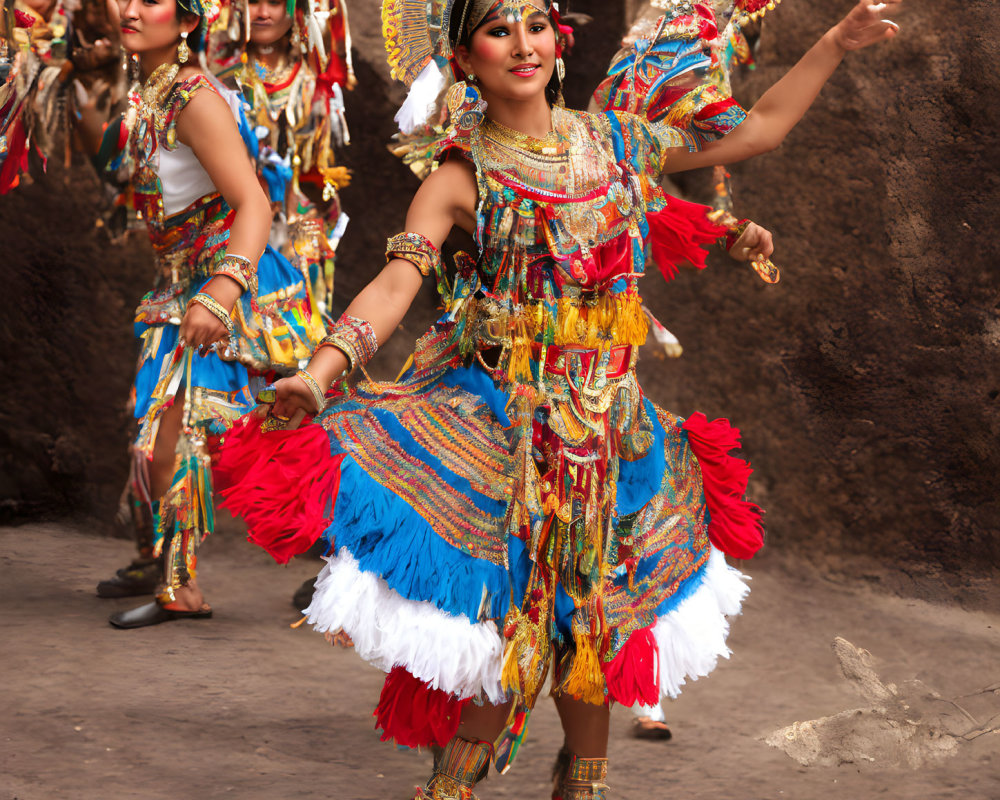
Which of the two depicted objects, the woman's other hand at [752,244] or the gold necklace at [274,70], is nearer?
the woman's other hand at [752,244]

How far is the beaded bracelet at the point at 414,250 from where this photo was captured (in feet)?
8.77

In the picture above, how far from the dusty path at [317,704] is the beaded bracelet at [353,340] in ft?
4.42

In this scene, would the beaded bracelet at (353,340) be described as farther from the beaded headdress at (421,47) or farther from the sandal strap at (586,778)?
the sandal strap at (586,778)

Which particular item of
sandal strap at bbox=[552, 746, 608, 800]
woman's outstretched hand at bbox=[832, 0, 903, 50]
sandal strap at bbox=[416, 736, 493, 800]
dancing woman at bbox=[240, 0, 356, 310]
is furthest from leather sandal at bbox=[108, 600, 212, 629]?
woman's outstretched hand at bbox=[832, 0, 903, 50]

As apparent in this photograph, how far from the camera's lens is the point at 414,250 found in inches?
105

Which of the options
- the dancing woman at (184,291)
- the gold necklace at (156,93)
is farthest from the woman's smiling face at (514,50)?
the gold necklace at (156,93)

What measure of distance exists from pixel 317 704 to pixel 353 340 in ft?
5.98

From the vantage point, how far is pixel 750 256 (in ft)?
10.0

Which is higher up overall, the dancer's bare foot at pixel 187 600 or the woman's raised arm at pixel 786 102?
the woman's raised arm at pixel 786 102

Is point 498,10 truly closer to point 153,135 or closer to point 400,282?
point 400,282

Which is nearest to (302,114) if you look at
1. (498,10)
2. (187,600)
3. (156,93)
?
(156,93)

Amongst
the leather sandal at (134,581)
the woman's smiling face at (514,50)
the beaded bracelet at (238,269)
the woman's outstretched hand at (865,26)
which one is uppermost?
the woman's outstretched hand at (865,26)

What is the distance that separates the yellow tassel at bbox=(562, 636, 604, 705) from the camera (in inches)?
107

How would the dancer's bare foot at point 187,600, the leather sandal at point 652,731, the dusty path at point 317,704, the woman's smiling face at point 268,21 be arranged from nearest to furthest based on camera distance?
1. the dusty path at point 317,704
2. the leather sandal at point 652,731
3. the dancer's bare foot at point 187,600
4. the woman's smiling face at point 268,21
